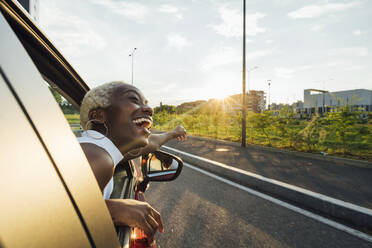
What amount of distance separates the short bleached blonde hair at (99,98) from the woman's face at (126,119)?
0.02 m

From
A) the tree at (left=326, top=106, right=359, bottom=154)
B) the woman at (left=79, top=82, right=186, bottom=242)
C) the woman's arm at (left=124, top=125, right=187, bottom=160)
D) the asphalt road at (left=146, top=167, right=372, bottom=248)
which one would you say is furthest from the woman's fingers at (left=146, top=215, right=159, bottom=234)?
the tree at (left=326, top=106, right=359, bottom=154)

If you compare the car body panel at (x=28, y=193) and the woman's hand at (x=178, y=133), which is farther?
the woman's hand at (x=178, y=133)

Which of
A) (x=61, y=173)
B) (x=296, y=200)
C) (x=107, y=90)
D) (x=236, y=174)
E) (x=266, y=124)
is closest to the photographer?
(x=61, y=173)

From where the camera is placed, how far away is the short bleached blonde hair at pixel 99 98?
1045mm

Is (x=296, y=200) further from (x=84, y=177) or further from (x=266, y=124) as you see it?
(x=266, y=124)

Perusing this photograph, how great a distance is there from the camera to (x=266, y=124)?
1011cm

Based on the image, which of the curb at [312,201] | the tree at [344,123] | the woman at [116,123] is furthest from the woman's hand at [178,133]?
the tree at [344,123]

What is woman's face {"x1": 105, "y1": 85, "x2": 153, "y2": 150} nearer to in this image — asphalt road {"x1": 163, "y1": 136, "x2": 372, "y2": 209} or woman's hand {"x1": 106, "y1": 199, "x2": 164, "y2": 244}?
woman's hand {"x1": 106, "y1": 199, "x2": 164, "y2": 244}

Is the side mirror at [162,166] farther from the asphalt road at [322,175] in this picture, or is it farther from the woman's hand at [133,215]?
the asphalt road at [322,175]

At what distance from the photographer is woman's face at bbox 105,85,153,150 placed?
3.39 ft

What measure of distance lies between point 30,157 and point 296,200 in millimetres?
4103

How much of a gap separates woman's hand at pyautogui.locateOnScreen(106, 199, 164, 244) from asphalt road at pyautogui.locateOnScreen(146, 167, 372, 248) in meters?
1.84

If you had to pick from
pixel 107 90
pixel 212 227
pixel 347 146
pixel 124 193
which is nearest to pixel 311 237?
pixel 212 227

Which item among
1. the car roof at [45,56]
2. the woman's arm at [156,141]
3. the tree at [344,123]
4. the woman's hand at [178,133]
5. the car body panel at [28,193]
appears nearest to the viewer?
the car body panel at [28,193]
